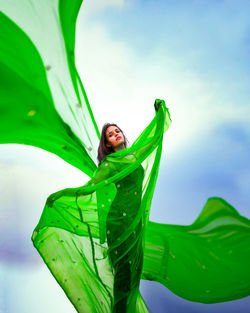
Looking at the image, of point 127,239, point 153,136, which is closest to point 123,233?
point 127,239

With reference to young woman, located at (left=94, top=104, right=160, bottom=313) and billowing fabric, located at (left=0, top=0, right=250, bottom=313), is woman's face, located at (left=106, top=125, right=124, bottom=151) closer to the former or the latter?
billowing fabric, located at (left=0, top=0, right=250, bottom=313)

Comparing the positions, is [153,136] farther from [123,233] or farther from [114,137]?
[123,233]

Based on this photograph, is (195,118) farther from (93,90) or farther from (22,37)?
(22,37)

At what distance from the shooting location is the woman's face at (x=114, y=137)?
125cm

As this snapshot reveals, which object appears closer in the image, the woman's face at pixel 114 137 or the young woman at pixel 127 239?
the young woman at pixel 127 239

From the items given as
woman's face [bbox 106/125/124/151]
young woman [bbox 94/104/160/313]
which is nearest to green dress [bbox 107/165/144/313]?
young woman [bbox 94/104/160/313]

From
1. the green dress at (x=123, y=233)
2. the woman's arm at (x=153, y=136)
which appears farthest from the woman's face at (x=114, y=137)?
the green dress at (x=123, y=233)

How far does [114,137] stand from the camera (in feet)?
4.13

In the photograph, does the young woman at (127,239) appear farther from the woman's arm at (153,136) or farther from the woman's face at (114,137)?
the woman's face at (114,137)

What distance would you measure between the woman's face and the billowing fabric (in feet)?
0.24

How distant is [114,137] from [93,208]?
1.08ft

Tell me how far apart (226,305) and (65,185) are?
1078 mm

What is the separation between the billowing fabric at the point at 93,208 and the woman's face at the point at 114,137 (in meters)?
0.07

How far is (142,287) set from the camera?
5.41ft
